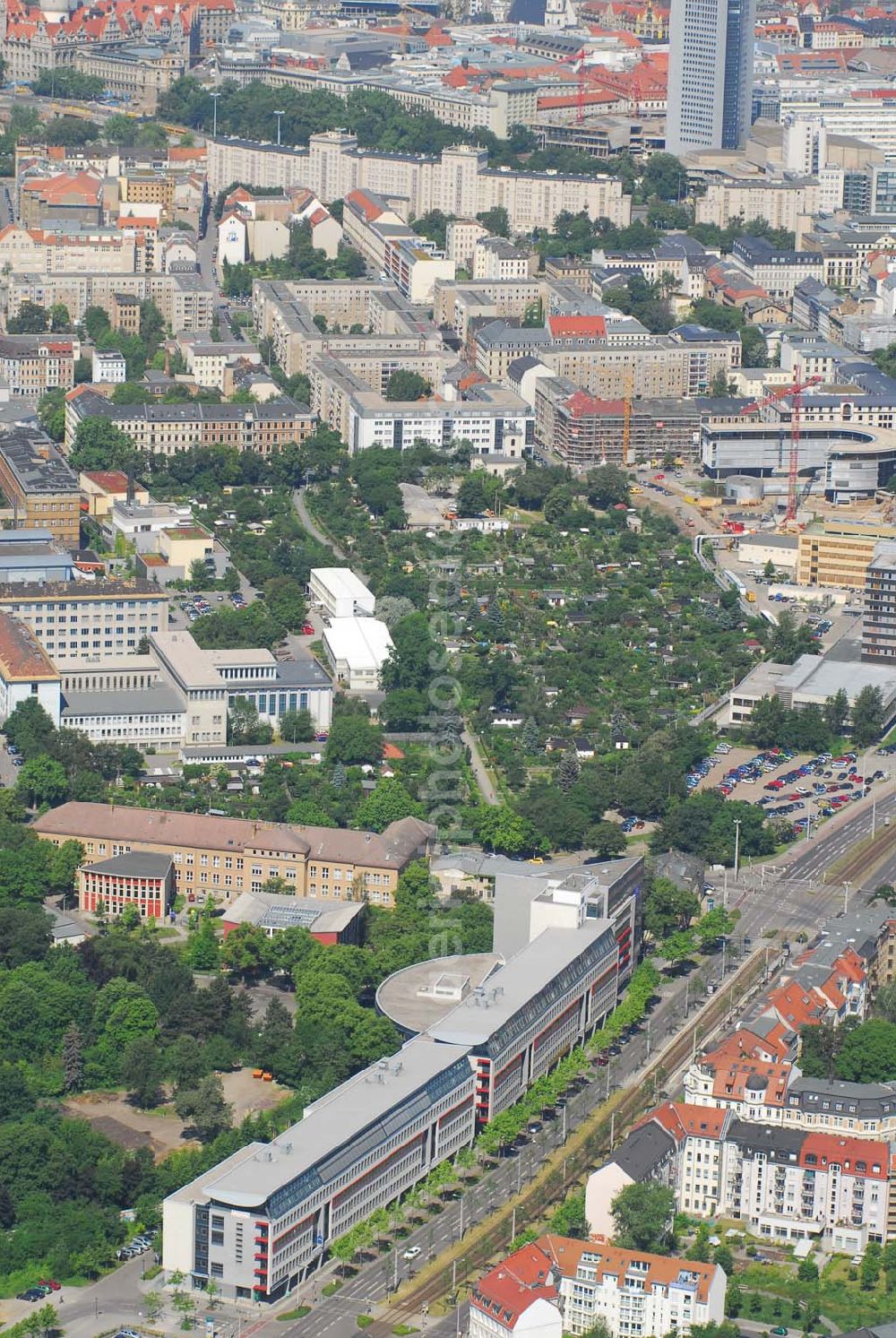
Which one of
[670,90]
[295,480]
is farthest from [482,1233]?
[670,90]

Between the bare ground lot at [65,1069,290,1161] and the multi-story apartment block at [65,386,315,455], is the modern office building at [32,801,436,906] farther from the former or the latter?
the multi-story apartment block at [65,386,315,455]

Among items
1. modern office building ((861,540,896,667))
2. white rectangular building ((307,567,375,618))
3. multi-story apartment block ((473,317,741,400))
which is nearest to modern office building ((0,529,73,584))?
white rectangular building ((307,567,375,618))

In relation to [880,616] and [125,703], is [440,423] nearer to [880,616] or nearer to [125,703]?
[880,616]

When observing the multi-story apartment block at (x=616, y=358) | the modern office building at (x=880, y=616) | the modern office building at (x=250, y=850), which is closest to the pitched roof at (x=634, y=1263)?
the modern office building at (x=250, y=850)

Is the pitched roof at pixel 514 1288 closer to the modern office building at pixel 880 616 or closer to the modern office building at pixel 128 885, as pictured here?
the modern office building at pixel 128 885

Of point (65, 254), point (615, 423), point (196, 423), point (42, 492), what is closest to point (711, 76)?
point (65, 254)
